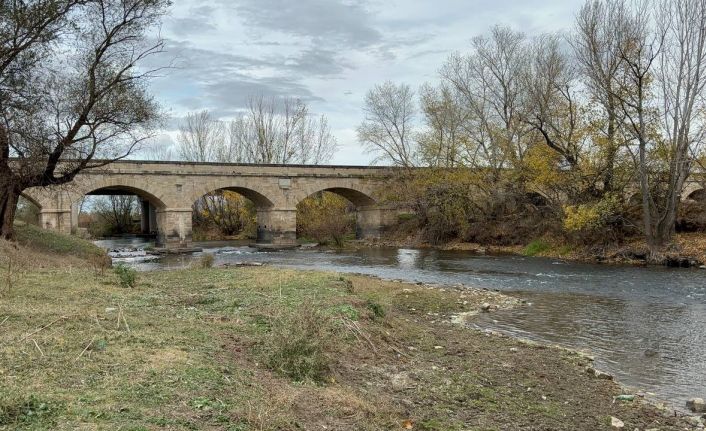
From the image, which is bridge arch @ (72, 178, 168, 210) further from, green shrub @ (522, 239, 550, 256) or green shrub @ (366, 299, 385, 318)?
green shrub @ (366, 299, 385, 318)

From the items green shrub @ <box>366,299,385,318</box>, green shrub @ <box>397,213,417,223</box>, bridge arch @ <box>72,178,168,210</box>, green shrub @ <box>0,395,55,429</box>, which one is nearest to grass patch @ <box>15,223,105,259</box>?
bridge arch @ <box>72,178,168,210</box>

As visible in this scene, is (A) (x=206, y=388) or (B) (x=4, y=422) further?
(A) (x=206, y=388)

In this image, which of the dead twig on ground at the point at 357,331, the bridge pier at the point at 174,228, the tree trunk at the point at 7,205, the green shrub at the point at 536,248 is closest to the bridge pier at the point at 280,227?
the bridge pier at the point at 174,228

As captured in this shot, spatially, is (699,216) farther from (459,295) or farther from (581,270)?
(459,295)

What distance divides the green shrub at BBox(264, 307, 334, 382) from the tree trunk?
16253 mm

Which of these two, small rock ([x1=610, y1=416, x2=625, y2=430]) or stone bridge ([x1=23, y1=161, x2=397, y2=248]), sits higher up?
stone bridge ([x1=23, y1=161, x2=397, y2=248])

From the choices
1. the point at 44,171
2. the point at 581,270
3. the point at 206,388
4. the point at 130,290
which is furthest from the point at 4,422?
the point at 581,270

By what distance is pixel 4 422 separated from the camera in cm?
396

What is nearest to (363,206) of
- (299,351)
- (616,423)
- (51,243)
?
(51,243)

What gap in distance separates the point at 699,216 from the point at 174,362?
2802 cm

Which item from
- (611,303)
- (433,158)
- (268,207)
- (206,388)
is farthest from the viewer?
(268,207)

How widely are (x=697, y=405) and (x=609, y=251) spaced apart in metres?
21.2

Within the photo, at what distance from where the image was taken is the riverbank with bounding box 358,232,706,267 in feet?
77.2

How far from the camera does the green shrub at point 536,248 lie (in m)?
30.6
